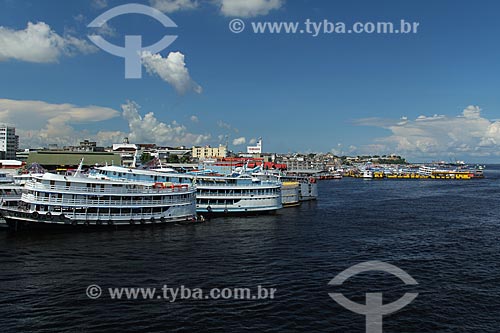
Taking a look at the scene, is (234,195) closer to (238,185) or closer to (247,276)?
(238,185)

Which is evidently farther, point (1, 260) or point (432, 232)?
point (432, 232)

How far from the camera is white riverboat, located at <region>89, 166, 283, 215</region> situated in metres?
60.6

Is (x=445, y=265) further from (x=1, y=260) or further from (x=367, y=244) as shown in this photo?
(x=1, y=260)

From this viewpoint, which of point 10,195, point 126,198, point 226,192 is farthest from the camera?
point 226,192

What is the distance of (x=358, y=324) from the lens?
23.6 meters

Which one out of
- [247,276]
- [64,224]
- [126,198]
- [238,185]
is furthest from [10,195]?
[247,276]

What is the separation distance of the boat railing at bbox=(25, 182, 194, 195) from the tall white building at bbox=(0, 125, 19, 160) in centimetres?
14696

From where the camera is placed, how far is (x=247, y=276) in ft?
105

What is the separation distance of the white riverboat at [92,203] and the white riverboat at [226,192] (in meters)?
6.26

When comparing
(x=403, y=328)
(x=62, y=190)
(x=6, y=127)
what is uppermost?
(x=6, y=127)

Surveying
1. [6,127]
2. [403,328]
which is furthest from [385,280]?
[6,127]

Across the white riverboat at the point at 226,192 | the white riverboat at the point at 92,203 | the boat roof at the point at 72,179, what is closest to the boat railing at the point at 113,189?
the white riverboat at the point at 92,203

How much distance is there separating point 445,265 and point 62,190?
4210 cm

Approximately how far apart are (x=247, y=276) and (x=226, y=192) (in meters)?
31.8
